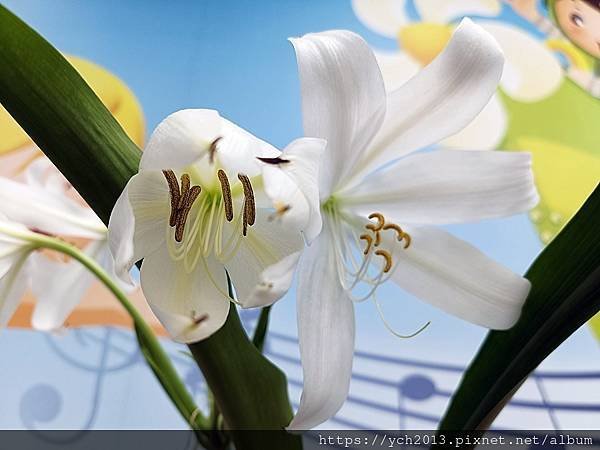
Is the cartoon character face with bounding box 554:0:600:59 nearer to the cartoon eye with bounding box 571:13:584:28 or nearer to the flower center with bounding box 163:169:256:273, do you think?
the cartoon eye with bounding box 571:13:584:28

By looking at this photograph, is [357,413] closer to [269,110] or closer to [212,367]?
[269,110]

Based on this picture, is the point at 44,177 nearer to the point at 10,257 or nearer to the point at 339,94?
the point at 10,257

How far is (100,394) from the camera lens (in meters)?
1.41

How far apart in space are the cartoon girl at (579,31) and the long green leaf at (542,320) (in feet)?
4.03

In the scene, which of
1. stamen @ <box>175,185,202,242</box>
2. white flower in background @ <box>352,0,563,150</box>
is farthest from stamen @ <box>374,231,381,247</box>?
white flower in background @ <box>352,0,563,150</box>

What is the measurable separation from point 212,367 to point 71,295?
27cm

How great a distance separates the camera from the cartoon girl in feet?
4.80

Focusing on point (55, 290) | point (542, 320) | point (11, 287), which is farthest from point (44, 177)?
point (542, 320)

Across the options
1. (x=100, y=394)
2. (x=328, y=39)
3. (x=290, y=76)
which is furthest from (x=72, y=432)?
(x=328, y=39)

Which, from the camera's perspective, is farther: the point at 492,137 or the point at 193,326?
the point at 492,137

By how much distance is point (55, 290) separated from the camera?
58 cm

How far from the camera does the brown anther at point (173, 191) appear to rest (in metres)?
0.27

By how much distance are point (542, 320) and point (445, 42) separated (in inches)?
50.8

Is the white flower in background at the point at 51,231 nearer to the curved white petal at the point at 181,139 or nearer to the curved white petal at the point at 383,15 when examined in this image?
the curved white petal at the point at 181,139
